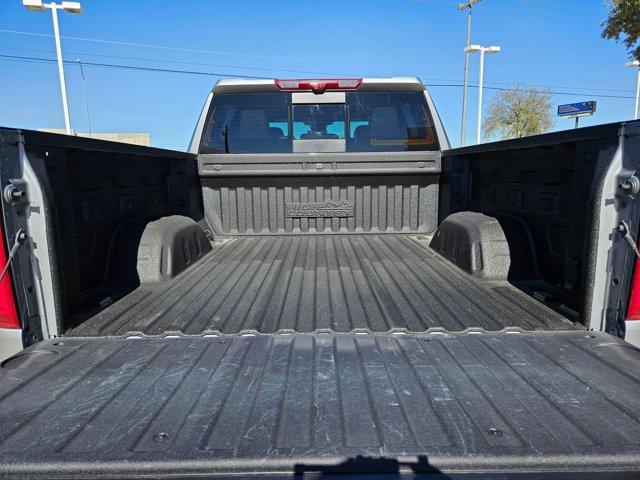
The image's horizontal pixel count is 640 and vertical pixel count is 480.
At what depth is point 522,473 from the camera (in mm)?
940

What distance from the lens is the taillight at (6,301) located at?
4.74ft

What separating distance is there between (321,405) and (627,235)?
1.37 meters

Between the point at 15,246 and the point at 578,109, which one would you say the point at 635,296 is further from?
the point at 578,109

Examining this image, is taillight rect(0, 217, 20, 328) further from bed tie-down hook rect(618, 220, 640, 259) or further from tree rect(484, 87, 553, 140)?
tree rect(484, 87, 553, 140)

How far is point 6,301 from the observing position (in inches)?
58.4

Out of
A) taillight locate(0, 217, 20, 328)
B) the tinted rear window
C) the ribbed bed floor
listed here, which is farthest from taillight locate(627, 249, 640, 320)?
taillight locate(0, 217, 20, 328)

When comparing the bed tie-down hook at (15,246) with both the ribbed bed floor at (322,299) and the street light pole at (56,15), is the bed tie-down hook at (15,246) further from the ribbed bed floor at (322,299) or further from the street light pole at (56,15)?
the street light pole at (56,15)

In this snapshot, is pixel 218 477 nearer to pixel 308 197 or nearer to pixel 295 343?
pixel 295 343

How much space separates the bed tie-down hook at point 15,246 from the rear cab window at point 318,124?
2.30m

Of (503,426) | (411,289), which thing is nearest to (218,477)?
(503,426)

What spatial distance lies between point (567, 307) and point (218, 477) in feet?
5.81

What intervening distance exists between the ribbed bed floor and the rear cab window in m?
1.17

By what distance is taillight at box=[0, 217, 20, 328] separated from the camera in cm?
145

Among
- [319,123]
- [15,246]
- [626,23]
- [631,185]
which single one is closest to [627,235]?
[631,185]
